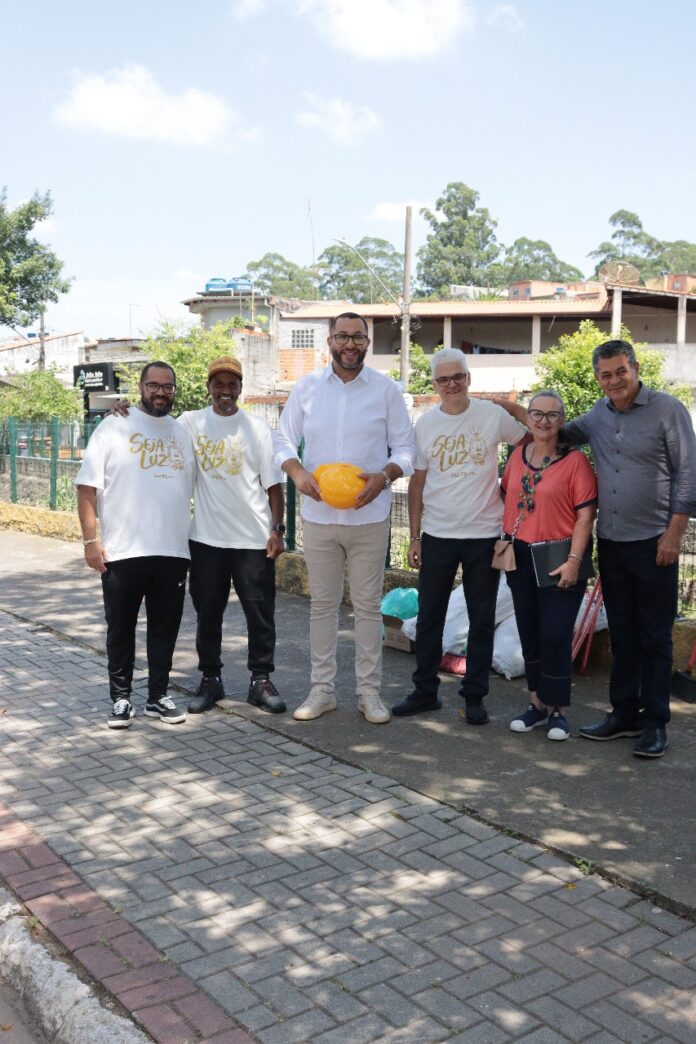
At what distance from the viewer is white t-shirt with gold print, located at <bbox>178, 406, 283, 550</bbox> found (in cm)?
563

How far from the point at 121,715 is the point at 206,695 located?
54 cm

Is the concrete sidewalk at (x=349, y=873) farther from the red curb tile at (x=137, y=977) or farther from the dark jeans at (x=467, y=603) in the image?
the dark jeans at (x=467, y=603)

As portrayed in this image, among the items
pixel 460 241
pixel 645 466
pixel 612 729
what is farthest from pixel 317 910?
pixel 460 241

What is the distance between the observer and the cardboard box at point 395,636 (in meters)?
7.01

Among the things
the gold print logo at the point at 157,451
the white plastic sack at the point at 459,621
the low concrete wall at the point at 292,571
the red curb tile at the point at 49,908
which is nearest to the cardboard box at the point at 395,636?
the white plastic sack at the point at 459,621

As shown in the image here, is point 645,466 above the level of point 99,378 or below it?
below

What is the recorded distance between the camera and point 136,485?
538cm

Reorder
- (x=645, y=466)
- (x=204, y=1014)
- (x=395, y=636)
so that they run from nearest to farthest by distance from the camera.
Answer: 1. (x=204, y=1014)
2. (x=645, y=466)
3. (x=395, y=636)

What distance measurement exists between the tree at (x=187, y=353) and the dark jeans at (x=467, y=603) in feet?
49.3

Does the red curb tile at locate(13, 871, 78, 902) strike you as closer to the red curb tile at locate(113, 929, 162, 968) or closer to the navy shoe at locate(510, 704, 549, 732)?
the red curb tile at locate(113, 929, 162, 968)

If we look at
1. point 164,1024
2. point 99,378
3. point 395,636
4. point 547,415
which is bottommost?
point 164,1024

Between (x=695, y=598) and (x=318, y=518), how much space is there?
2.59 metres

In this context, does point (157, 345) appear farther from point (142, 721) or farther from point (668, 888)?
point (668, 888)

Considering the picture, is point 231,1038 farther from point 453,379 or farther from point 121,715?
point 453,379
